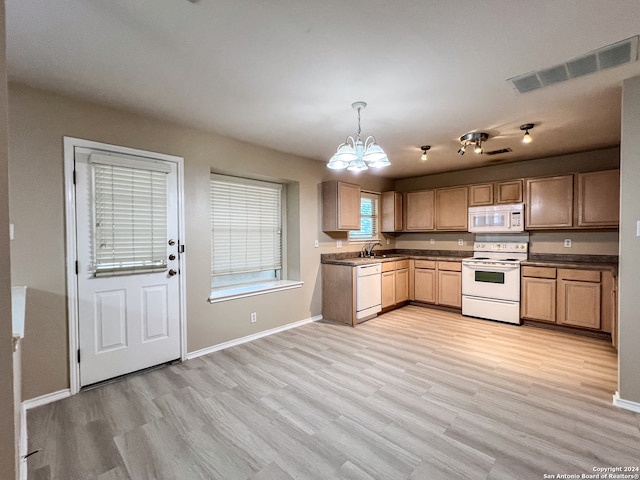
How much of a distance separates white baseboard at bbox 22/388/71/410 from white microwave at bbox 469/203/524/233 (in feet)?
18.0

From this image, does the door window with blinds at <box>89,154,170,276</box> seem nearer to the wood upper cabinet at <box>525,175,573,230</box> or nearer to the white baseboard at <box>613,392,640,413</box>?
the white baseboard at <box>613,392,640,413</box>

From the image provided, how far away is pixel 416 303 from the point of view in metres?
5.59

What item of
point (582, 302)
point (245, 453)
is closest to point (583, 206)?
point (582, 302)

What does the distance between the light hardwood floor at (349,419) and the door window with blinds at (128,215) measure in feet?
3.64

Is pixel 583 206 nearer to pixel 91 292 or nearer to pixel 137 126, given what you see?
pixel 137 126

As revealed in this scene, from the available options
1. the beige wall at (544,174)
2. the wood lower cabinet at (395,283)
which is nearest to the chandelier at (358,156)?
the wood lower cabinet at (395,283)

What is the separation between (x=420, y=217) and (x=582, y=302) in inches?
106

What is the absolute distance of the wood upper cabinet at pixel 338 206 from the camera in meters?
4.59

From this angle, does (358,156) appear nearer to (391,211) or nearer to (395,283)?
(395,283)

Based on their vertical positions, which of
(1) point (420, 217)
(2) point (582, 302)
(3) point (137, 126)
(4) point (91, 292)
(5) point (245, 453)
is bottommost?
(5) point (245, 453)

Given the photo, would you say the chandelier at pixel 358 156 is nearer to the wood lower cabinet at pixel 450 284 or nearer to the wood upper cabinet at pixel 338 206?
the wood upper cabinet at pixel 338 206

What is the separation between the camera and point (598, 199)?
3955mm

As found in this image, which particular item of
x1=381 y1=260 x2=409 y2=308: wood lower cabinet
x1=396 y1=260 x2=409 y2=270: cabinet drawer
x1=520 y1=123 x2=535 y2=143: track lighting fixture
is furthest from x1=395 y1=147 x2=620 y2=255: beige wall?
x1=520 y1=123 x2=535 y2=143: track lighting fixture

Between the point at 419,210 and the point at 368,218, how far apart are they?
3.23ft
